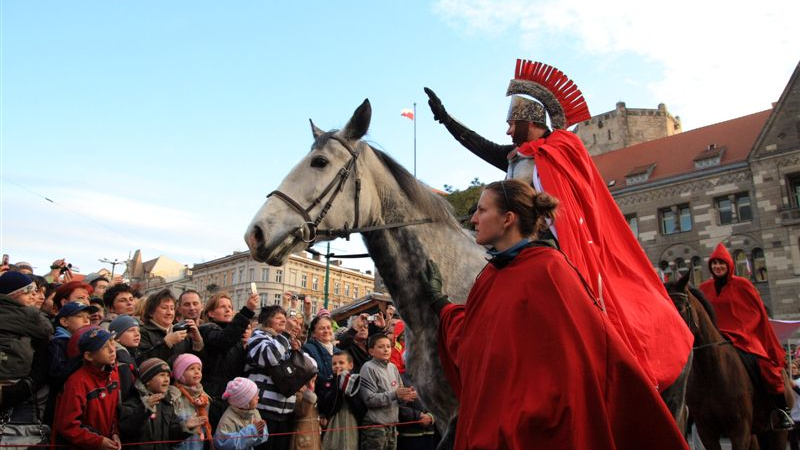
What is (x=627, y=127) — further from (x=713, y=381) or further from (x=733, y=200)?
(x=713, y=381)

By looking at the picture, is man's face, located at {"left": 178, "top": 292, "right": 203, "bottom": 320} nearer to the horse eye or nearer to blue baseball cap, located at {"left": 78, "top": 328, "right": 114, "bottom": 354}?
blue baseball cap, located at {"left": 78, "top": 328, "right": 114, "bottom": 354}

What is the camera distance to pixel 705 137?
141 ft

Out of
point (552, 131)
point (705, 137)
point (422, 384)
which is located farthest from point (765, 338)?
point (705, 137)

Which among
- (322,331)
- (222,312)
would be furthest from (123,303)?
(322,331)

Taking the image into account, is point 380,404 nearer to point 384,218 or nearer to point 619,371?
point 384,218

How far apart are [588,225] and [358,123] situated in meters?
2.08

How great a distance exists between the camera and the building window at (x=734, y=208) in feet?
119

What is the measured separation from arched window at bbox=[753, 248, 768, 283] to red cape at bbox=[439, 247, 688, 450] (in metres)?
38.5

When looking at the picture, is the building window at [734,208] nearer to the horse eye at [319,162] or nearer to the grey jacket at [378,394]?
the grey jacket at [378,394]

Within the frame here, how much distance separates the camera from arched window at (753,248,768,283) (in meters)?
34.6

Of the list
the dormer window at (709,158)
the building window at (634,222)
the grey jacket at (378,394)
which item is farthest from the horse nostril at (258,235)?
the dormer window at (709,158)

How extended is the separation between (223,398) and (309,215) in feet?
8.56

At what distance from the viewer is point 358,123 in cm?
475

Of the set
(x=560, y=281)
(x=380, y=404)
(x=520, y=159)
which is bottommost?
(x=380, y=404)
